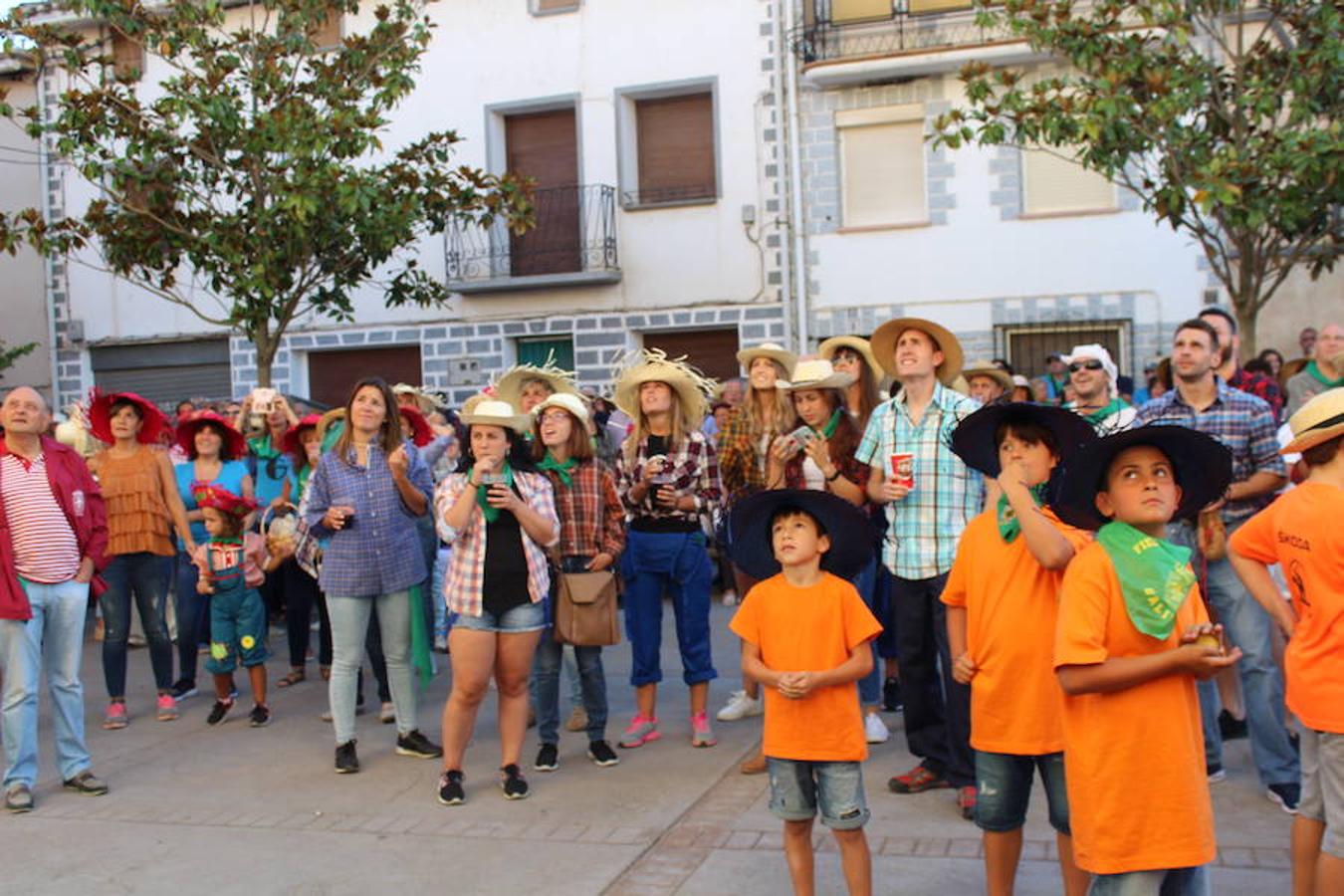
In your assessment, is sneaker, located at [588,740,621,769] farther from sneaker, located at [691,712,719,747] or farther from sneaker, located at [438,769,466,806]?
sneaker, located at [438,769,466,806]

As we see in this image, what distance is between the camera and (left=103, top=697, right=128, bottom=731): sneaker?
8.54 m

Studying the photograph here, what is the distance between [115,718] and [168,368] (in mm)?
13607

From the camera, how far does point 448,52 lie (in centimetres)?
1945

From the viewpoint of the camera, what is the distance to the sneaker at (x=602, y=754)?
7.20 m

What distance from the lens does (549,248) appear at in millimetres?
19266

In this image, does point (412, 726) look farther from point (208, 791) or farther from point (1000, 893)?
point (1000, 893)

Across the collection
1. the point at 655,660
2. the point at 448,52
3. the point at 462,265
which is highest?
the point at 448,52

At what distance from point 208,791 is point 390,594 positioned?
1.25 m

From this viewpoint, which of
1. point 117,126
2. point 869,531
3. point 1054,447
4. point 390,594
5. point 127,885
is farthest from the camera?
point 117,126

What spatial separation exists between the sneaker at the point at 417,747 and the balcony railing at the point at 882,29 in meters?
12.0

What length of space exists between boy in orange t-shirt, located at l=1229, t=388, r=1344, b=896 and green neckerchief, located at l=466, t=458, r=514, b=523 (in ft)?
10.7

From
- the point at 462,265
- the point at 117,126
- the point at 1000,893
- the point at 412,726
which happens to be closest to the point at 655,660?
the point at 412,726

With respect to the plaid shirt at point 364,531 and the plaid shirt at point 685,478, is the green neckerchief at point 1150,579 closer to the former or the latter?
the plaid shirt at point 685,478

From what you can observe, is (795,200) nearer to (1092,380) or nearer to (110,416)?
(110,416)
